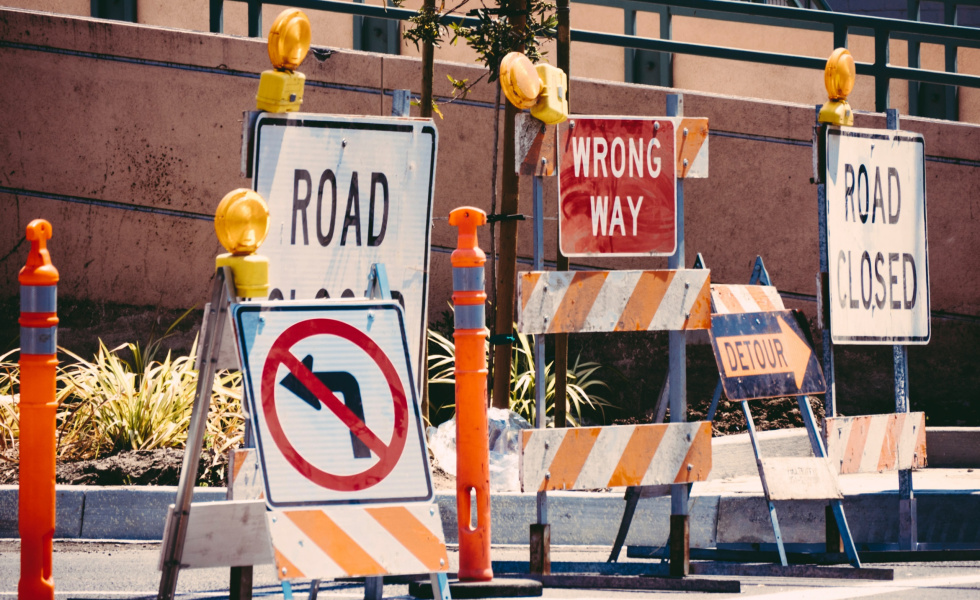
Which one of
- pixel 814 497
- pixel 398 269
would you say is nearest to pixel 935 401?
pixel 814 497

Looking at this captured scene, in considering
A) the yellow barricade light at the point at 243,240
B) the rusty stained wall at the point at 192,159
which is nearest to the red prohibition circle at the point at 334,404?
the yellow barricade light at the point at 243,240

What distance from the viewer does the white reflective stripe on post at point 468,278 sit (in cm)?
541

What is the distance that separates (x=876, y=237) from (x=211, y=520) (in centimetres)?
427

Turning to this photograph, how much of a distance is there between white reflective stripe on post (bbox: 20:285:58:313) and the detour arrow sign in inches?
126

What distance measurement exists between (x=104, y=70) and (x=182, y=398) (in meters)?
3.95

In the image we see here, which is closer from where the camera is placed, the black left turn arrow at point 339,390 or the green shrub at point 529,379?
the black left turn arrow at point 339,390

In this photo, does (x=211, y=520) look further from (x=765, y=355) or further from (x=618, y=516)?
(x=618, y=516)

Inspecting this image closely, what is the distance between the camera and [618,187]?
6320 millimetres

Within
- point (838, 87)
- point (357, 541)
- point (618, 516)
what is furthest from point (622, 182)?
point (357, 541)

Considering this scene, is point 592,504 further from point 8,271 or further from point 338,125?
point 8,271

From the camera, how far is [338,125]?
5582 mm

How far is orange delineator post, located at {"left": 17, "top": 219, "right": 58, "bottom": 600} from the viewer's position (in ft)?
16.4

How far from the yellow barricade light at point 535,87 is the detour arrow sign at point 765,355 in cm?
139

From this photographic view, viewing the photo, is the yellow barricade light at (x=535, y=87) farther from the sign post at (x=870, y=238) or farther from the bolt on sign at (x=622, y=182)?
the sign post at (x=870, y=238)
